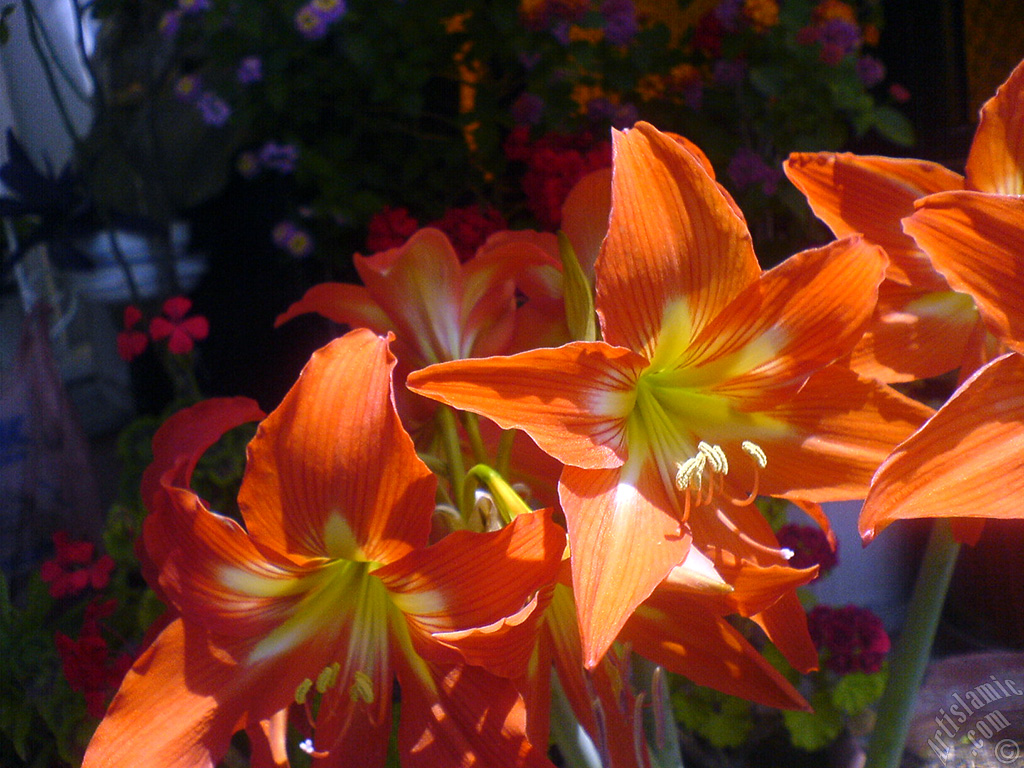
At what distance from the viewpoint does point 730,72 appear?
1.42 meters

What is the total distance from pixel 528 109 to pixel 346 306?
1125mm

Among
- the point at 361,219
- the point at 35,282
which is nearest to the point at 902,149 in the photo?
the point at 361,219

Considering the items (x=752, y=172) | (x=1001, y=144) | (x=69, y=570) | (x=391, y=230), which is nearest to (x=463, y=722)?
(x=1001, y=144)

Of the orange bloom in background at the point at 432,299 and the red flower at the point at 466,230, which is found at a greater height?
the orange bloom in background at the point at 432,299

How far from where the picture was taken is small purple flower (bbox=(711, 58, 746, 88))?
1421mm

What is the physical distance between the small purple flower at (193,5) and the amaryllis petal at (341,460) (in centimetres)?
130

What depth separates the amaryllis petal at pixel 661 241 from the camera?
0.29 meters

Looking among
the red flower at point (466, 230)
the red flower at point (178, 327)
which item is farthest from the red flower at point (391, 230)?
the red flower at point (178, 327)

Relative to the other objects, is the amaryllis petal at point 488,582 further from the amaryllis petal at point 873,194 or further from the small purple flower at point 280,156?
the small purple flower at point 280,156

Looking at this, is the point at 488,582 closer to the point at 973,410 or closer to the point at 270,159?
the point at 973,410

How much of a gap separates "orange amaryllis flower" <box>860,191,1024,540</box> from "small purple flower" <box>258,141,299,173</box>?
1.35 m

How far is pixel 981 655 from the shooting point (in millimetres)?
509

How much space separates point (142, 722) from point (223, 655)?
0.04 metres

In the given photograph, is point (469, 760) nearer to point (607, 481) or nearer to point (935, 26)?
point (607, 481)
